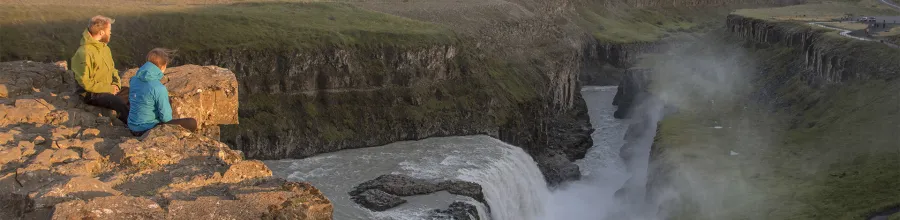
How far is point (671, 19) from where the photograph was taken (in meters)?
174

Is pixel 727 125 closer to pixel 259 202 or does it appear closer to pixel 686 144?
pixel 686 144

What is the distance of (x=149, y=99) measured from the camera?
54.7 feet

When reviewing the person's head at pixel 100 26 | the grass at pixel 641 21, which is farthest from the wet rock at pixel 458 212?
the grass at pixel 641 21

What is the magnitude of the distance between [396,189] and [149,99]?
31.9 metres

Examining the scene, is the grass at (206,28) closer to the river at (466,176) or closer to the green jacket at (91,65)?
the river at (466,176)

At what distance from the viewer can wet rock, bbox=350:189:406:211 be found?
45188 millimetres

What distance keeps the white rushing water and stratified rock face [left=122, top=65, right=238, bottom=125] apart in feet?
76.3

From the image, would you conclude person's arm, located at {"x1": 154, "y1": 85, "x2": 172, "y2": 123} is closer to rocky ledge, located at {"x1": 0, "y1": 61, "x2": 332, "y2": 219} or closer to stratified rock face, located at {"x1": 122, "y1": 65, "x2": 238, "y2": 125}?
rocky ledge, located at {"x1": 0, "y1": 61, "x2": 332, "y2": 219}

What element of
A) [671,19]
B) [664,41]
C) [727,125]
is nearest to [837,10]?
[664,41]

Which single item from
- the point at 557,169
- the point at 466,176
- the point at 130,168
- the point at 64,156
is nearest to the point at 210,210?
the point at 130,168

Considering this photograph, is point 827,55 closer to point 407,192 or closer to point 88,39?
point 407,192

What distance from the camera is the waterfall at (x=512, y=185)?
4969 centimetres

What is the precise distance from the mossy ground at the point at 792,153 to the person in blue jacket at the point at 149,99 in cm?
3536

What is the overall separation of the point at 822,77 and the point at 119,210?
75.0 m
